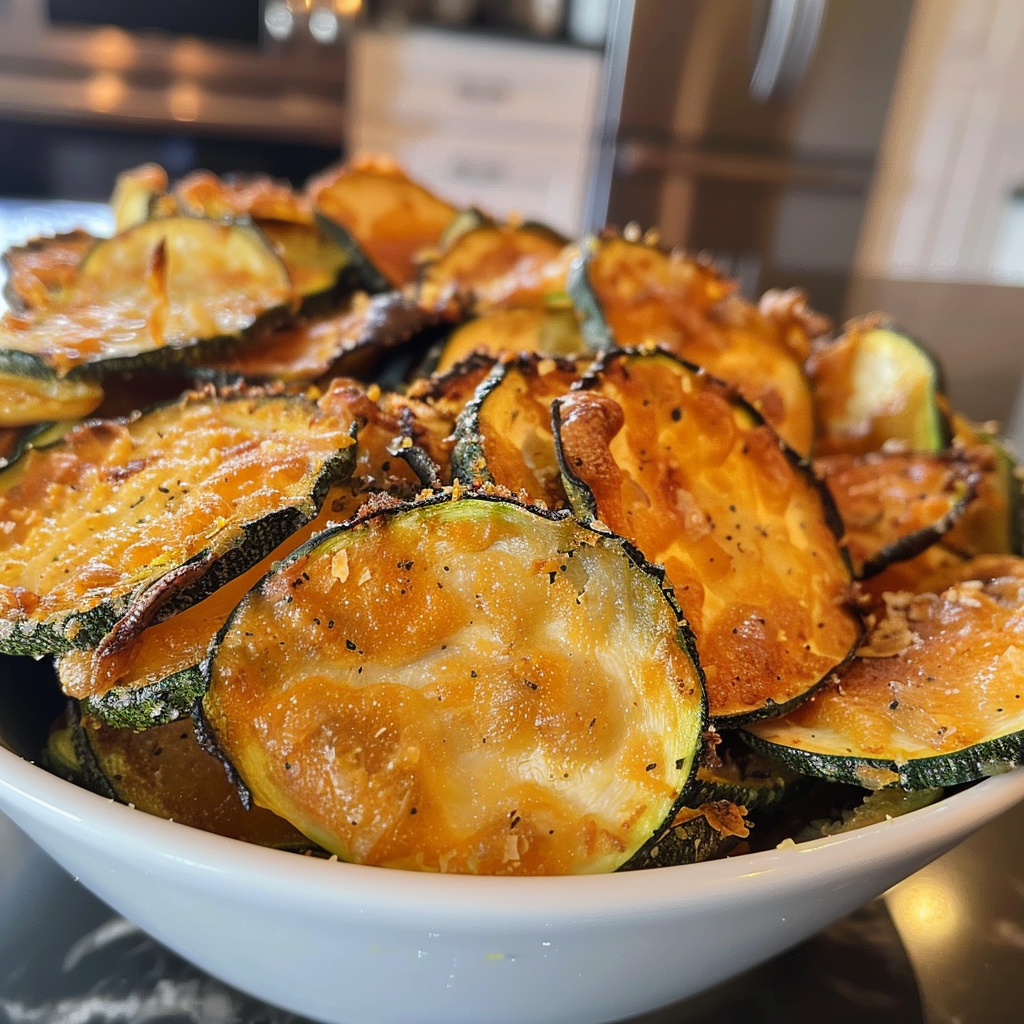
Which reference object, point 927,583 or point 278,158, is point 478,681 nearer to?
point 927,583

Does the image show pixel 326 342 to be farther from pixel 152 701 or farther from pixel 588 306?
pixel 152 701

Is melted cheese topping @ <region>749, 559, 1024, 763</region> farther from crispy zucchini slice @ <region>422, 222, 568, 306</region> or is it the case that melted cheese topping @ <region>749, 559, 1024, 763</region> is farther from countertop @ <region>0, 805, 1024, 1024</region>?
crispy zucchini slice @ <region>422, 222, 568, 306</region>

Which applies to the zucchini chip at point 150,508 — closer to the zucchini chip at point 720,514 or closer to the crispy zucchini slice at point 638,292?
the zucchini chip at point 720,514

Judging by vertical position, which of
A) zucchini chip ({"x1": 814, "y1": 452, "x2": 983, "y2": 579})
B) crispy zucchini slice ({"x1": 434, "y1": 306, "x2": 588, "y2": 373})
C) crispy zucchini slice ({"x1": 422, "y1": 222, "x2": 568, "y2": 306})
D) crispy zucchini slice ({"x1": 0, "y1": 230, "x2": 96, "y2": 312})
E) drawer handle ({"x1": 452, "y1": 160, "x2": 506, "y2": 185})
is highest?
crispy zucchini slice ({"x1": 422, "y1": 222, "x2": 568, "y2": 306})

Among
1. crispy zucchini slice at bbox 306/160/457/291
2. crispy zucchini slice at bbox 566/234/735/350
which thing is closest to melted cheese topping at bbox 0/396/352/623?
crispy zucchini slice at bbox 566/234/735/350

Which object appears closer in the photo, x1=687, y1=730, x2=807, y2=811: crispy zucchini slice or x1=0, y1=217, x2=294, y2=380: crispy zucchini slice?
x1=687, y1=730, x2=807, y2=811: crispy zucchini slice
